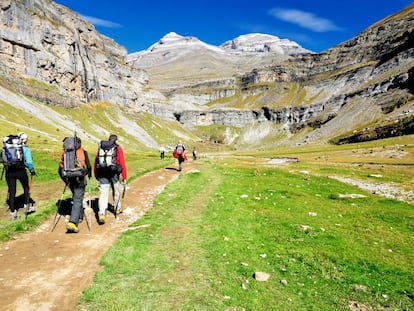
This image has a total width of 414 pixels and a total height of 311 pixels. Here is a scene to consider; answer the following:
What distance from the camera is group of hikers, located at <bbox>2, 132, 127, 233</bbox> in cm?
1388

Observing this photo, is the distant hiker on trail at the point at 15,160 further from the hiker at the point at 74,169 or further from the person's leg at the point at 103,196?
the person's leg at the point at 103,196

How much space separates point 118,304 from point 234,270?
380 centimetres

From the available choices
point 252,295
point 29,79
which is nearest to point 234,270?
point 252,295

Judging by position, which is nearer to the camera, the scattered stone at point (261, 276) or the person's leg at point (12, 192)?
the scattered stone at point (261, 276)

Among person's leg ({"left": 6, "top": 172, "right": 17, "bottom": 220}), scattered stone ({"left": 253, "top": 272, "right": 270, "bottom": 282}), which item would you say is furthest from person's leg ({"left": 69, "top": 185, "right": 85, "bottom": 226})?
scattered stone ({"left": 253, "top": 272, "right": 270, "bottom": 282})

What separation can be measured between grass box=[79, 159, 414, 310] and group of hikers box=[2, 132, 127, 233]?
8.11ft

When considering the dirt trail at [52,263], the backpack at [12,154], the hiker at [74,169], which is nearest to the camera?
the dirt trail at [52,263]

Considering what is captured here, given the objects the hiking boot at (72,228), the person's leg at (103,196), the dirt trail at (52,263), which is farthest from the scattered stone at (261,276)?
the person's leg at (103,196)

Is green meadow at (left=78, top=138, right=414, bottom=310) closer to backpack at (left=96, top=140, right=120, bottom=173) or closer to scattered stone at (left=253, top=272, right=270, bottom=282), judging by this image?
scattered stone at (left=253, top=272, right=270, bottom=282)

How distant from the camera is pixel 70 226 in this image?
12938 mm

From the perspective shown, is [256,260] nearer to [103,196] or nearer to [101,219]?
[101,219]

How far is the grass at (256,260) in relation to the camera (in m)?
8.41

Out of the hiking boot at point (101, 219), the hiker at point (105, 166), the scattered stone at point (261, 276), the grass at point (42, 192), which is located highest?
the hiker at point (105, 166)

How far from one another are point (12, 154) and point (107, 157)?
5079 millimetres
